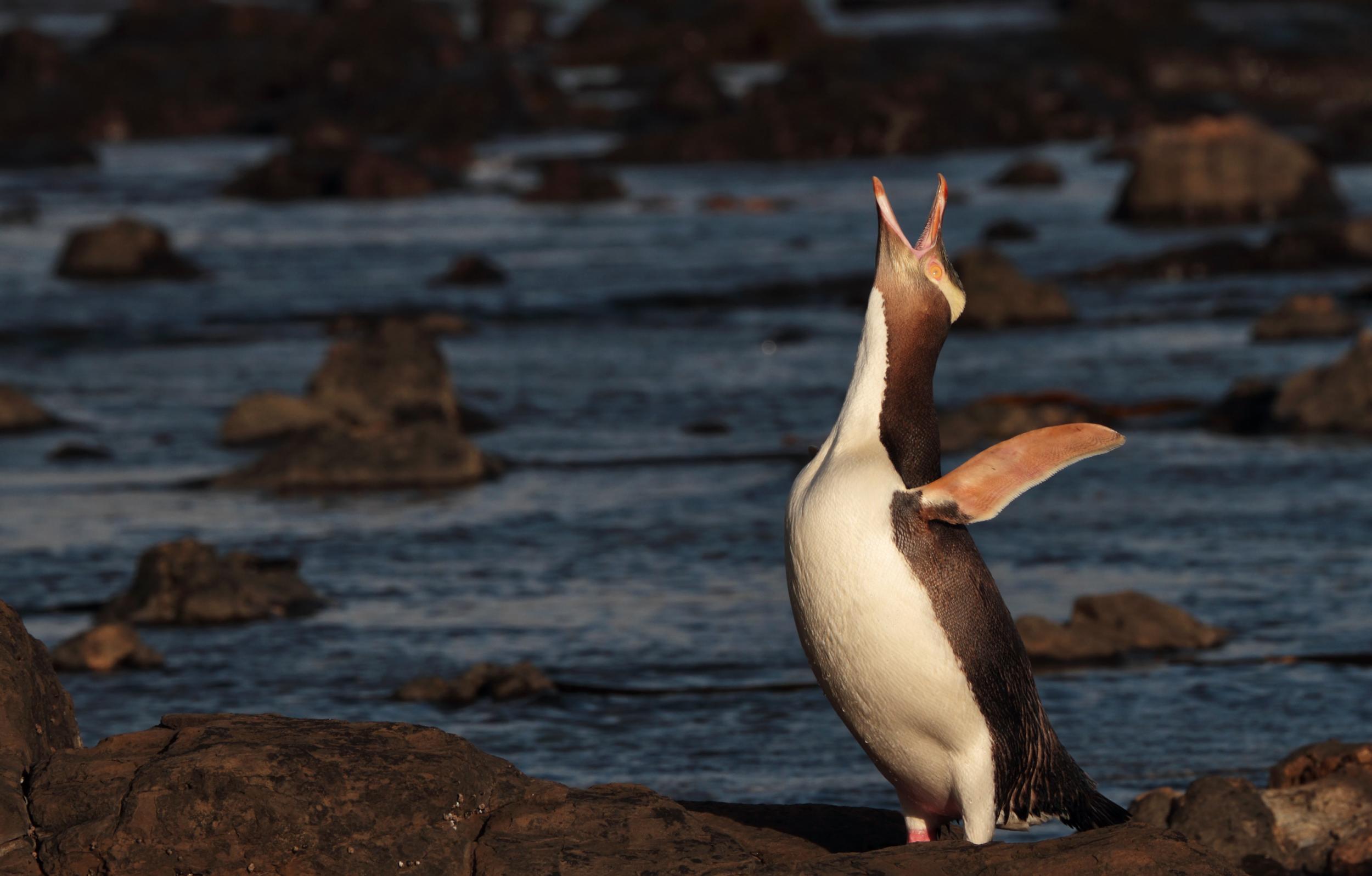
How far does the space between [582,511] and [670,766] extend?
438cm

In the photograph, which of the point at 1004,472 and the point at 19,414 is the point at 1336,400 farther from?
the point at 1004,472

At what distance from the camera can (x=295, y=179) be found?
31.9 metres

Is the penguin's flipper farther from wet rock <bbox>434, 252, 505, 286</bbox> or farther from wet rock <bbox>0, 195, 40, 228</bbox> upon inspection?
wet rock <bbox>0, 195, 40, 228</bbox>

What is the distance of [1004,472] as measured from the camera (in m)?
4.76

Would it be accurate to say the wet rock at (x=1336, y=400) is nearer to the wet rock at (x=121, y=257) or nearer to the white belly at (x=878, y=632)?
the white belly at (x=878, y=632)

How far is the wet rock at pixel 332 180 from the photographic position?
1249 inches

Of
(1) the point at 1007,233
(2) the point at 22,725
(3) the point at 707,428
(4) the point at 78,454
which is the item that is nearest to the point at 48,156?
(1) the point at 1007,233

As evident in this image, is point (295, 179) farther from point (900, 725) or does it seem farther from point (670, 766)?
point (900, 725)

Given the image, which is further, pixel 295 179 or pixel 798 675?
pixel 295 179

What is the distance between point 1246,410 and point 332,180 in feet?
66.8

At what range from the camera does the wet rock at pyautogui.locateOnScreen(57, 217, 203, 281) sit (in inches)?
904

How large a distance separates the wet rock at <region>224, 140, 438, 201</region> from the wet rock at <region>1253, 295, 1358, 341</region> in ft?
56.1

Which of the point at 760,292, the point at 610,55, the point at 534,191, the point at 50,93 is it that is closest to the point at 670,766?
the point at 760,292

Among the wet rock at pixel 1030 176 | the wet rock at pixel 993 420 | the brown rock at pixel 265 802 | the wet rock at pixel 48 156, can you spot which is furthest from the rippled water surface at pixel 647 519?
the wet rock at pixel 48 156
